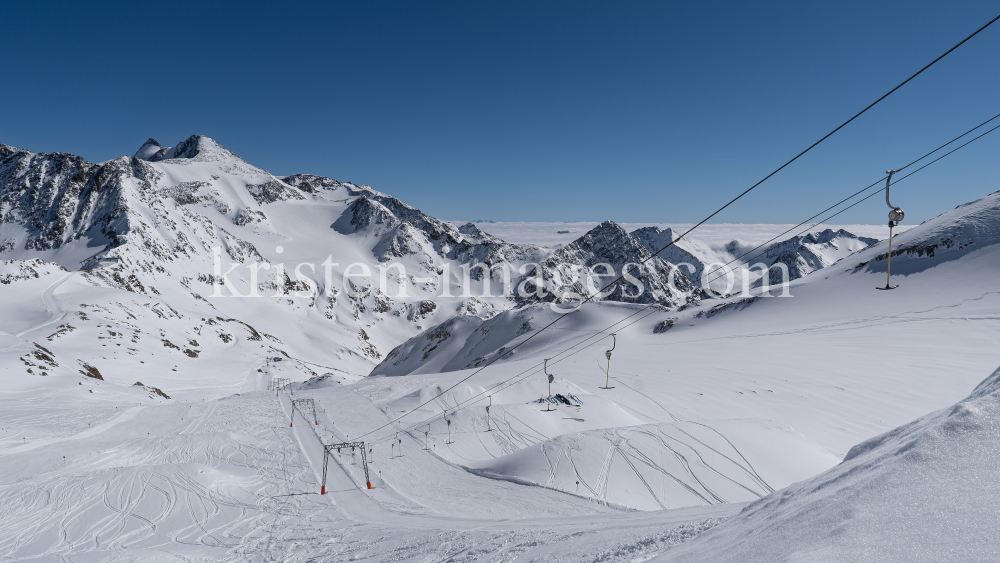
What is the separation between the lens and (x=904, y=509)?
3420mm

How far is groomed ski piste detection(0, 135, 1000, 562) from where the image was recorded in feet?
13.4

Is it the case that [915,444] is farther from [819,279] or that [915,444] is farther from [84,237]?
[84,237]

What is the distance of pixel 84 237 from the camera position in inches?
5999

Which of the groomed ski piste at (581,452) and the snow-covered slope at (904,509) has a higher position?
the snow-covered slope at (904,509)

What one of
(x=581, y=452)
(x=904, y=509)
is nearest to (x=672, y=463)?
Answer: (x=581, y=452)

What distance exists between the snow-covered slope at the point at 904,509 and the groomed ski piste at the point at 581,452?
0.02m

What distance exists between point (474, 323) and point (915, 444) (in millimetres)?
82517

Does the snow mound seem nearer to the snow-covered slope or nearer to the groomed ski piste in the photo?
the groomed ski piste

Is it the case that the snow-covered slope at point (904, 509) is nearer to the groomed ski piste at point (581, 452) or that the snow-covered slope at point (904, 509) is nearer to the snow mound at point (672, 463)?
the groomed ski piste at point (581, 452)

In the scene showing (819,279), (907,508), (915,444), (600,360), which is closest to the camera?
(907,508)

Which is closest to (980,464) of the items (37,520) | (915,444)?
(915,444)

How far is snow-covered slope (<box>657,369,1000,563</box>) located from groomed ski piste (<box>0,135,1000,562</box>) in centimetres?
2

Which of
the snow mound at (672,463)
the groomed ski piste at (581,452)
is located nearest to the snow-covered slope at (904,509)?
the groomed ski piste at (581,452)

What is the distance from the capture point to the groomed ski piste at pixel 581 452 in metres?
4.10
